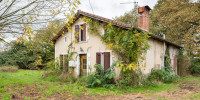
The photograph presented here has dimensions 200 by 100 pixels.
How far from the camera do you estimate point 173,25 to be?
53.8 ft

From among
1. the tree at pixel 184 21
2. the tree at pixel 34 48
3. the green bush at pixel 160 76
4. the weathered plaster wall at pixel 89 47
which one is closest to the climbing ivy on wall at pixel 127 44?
the weathered plaster wall at pixel 89 47

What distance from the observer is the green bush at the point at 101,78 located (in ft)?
27.2

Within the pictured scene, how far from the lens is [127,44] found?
25.9 ft

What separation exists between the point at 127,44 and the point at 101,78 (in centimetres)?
245

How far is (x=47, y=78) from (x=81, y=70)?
248cm

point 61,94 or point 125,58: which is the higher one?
point 125,58

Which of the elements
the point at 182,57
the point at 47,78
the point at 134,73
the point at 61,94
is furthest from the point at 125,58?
the point at 182,57

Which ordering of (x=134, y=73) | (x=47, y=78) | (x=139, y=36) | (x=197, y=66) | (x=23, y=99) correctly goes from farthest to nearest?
(x=197, y=66), (x=47, y=78), (x=134, y=73), (x=139, y=36), (x=23, y=99)

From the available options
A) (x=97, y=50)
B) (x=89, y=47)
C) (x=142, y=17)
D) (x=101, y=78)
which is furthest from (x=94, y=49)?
(x=142, y=17)

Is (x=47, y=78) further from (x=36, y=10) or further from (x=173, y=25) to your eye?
(x=173, y=25)

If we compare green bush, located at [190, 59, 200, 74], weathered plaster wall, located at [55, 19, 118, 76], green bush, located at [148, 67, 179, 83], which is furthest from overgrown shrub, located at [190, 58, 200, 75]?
weathered plaster wall, located at [55, 19, 118, 76]

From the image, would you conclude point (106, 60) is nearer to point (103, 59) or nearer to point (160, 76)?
point (103, 59)

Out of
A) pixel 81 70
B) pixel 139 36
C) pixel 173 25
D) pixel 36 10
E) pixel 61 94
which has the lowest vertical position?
pixel 61 94

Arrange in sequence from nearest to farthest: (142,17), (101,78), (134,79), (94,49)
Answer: (134,79)
(101,78)
(94,49)
(142,17)
